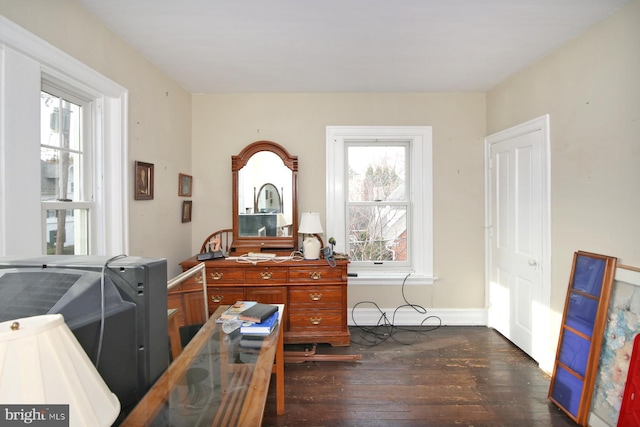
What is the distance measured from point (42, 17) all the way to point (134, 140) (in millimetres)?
883

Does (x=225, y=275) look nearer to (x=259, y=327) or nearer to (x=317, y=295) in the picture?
(x=317, y=295)

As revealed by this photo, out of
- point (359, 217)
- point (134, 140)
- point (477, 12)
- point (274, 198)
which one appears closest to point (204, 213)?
point (274, 198)

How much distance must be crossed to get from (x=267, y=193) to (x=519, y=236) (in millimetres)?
2493

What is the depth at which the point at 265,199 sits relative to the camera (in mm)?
3285

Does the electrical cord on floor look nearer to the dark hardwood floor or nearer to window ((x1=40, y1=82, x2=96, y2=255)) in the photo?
the dark hardwood floor

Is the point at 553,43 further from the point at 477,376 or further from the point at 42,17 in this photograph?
the point at 42,17

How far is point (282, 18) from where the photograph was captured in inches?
78.7

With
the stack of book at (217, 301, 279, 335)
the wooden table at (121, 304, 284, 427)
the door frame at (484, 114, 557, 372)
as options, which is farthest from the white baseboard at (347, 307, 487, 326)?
the wooden table at (121, 304, 284, 427)

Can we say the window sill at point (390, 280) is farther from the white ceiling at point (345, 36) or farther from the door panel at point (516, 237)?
the white ceiling at point (345, 36)

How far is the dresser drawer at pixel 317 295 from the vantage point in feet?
9.52

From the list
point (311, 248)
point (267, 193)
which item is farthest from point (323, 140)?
point (311, 248)

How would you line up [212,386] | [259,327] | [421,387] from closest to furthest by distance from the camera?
[212,386] → [259,327] → [421,387]

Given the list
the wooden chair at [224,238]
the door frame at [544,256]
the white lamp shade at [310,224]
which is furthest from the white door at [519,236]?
the wooden chair at [224,238]

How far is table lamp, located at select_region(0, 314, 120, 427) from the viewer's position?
0.52 metres
